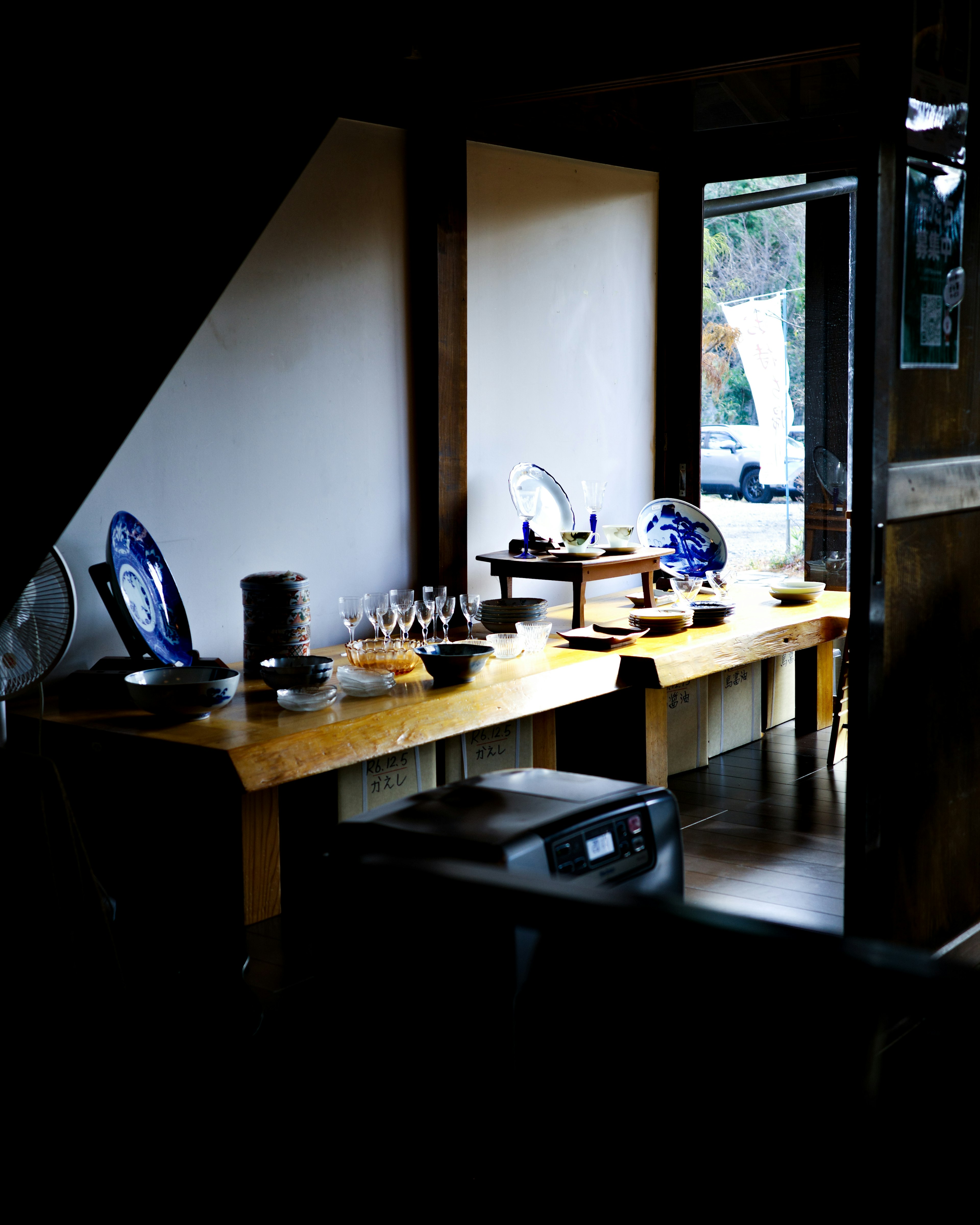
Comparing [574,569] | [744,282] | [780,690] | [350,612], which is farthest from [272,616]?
[744,282]

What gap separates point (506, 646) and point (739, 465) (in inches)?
88.9

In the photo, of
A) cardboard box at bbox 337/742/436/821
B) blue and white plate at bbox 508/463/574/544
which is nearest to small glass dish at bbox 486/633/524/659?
cardboard box at bbox 337/742/436/821

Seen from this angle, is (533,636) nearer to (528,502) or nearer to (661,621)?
(661,621)

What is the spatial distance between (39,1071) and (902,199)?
248 centimetres

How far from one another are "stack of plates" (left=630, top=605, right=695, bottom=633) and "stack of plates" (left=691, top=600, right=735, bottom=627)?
93 millimetres

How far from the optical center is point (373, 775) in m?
3.67

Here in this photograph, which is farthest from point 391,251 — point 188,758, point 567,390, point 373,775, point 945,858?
point 945,858

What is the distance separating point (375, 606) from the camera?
418cm

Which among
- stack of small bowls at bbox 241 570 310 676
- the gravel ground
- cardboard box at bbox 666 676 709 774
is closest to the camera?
stack of small bowls at bbox 241 570 310 676

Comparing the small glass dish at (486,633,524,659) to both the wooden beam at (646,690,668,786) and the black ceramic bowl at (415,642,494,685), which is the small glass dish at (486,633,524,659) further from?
the wooden beam at (646,690,668,786)

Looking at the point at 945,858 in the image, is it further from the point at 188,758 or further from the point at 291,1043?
the point at 188,758

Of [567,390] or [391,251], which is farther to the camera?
[567,390]

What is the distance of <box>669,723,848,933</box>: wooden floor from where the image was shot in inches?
138

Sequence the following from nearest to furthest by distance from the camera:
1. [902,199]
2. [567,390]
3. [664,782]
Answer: [902,199] → [664,782] → [567,390]
